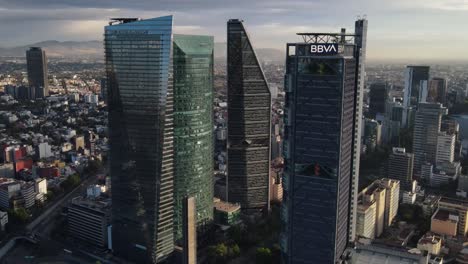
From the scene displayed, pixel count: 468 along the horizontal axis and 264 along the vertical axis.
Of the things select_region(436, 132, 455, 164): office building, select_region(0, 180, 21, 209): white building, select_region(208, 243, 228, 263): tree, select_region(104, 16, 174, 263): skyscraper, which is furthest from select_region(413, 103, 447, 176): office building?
select_region(0, 180, 21, 209): white building

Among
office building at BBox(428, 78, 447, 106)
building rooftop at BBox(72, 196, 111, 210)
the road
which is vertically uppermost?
office building at BBox(428, 78, 447, 106)

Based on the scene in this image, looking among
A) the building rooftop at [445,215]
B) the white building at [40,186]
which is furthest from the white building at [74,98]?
the building rooftop at [445,215]

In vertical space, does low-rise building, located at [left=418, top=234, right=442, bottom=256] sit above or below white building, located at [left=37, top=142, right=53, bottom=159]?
below

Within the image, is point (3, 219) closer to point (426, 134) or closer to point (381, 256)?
point (381, 256)

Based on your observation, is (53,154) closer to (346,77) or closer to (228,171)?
(228,171)

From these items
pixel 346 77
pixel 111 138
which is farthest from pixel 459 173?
pixel 111 138

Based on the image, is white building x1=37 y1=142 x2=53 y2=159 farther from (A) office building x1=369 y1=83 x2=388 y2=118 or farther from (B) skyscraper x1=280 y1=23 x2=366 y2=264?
(A) office building x1=369 y1=83 x2=388 y2=118
